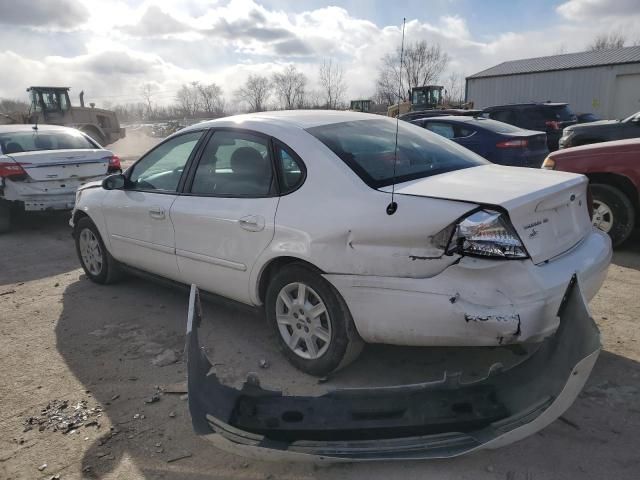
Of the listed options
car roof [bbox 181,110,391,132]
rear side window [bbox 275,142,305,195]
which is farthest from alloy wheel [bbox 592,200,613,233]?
rear side window [bbox 275,142,305,195]

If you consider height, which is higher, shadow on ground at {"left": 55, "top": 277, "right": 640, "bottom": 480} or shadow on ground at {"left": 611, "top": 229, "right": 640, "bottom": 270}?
shadow on ground at {"left": 611, "top": 229, "right": 640, "bottom": 270}

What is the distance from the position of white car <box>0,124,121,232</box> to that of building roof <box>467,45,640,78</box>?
30.6 m

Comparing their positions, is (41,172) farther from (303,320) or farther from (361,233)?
(361,233)

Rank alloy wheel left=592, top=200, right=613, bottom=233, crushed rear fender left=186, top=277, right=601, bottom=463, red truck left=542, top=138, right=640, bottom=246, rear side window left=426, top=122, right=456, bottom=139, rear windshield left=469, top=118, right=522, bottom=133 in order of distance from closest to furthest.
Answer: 1. crushed rear fender left=186, top=277, right=601, bottom=463
2. red truck left=542, top=138, right=640, bottom=246
3. alloy wheel left=592, top=200, right=613, bottom=233
4. rear windshield left=469, top=118, right=522, bottom=133
5. rear side window left=426, top=122, right=456, bottom=139

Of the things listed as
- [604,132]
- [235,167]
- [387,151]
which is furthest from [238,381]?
[604,132]

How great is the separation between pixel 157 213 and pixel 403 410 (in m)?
2.44

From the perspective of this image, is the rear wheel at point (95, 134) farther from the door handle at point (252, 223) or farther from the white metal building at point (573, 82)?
the white metal building at point (573, 82)

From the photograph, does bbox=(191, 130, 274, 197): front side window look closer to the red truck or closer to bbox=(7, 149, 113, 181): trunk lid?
the red truck

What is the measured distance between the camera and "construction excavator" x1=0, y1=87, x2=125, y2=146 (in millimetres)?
22391

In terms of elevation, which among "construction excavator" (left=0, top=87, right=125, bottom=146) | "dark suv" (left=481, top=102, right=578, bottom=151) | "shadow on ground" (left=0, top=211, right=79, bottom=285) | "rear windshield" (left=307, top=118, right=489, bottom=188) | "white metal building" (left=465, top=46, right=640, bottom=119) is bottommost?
"shadow on ground" (left=0, top=211, right=79, bottom=285)

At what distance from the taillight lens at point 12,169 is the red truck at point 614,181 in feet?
23.4

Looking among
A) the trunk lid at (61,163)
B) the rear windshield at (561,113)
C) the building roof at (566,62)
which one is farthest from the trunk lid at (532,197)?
the building roof at (566,62)

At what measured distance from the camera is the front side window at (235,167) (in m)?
3.28

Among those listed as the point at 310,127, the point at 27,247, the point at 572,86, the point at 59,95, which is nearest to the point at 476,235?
the point at 310,127
